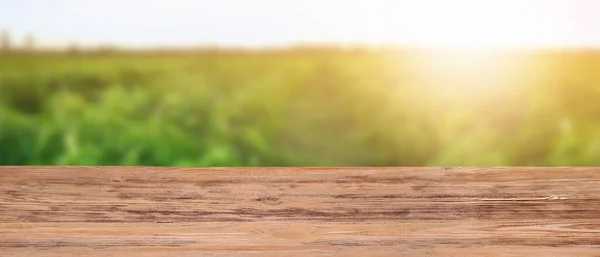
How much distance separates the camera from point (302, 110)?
59.1 inches

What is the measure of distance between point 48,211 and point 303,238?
Answer: 49cm

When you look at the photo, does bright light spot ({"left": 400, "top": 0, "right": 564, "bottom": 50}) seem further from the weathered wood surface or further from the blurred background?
the weathered wood surface

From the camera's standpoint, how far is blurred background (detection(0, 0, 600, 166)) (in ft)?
4.78

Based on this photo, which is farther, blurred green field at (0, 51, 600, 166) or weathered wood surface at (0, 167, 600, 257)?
blurred green field at (0, 51, 600, 166)

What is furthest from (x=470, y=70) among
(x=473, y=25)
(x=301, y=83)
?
(x=301, y=83)

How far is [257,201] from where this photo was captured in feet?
4.53

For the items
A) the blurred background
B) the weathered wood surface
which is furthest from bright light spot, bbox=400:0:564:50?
the weathered wood surface

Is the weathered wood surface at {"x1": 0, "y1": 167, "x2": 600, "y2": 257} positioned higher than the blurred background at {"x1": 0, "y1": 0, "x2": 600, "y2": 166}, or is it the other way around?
the blurred background at {"x1": 0, "y1": 0, "x2": 600, "y2": 166}

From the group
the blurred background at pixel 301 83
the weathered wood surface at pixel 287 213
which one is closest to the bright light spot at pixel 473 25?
the blurred background at pixel 301 83

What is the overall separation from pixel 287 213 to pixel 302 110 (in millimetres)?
243

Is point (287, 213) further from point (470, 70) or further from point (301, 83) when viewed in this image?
point (470, 70)

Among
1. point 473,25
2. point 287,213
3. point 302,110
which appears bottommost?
point 287,213

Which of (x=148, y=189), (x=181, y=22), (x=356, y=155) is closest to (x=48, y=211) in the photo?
(x=148, y=189)

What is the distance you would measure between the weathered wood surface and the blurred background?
Answer: 7cm
